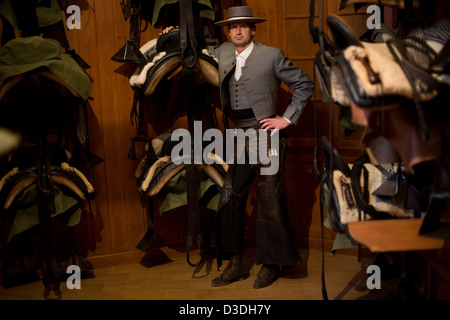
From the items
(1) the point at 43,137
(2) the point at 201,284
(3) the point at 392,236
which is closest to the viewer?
(3) the point at 392,236

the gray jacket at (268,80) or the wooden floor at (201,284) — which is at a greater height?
the gray jacket at (268,80)

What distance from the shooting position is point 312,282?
126 inches

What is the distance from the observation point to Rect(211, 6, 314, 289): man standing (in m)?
3.06

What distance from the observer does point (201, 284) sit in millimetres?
3244

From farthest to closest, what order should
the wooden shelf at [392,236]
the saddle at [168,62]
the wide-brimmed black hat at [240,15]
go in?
the saddle at [168,62] < the wide-brimmed black hat at [240,15] < the wooden shelf at [392,236]

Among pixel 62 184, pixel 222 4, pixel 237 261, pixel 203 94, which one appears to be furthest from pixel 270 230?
pixel 222 4

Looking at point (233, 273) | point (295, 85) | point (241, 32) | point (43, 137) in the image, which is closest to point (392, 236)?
point (295, 85)

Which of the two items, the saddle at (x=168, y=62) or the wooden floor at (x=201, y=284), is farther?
the saddle at (x=168, y=62)

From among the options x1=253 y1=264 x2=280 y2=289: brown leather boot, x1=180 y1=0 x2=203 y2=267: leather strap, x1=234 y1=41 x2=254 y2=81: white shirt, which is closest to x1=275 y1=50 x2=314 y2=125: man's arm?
x1=234 y1=41 x2=254 y2=81: white shirt

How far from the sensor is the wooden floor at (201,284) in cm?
305

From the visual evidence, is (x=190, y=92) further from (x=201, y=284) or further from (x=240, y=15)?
(x=201, y=284)

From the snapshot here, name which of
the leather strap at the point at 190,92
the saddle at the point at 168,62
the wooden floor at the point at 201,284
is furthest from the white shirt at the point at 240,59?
the wooden floor at the point at 201,284

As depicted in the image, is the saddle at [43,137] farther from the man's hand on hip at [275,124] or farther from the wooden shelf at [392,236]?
the wooden shelf at [392,236]

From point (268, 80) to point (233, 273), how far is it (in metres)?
1.25
